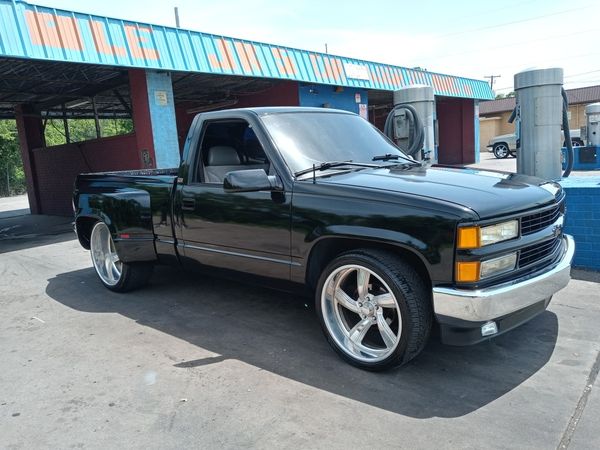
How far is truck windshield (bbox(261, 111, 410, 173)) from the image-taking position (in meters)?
3.88

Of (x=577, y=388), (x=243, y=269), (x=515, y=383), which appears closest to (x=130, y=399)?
(x=243, y=269)

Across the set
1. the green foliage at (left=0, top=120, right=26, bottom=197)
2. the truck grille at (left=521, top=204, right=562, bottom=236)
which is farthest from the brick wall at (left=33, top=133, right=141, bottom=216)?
the green foliage at (left=0, top=120, right=26, bottom=197)

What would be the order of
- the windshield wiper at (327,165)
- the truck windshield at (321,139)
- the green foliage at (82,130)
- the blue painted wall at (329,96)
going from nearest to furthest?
1. the windshield wiper at (327,165)
2. the truck windshield at (321,139)
3. the blue painted wall at (329,96)
4. the green foliage at (82,130)

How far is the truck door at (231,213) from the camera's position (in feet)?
12.4

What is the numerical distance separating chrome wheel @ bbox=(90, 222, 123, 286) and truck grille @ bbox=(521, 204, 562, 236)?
14.3 ft

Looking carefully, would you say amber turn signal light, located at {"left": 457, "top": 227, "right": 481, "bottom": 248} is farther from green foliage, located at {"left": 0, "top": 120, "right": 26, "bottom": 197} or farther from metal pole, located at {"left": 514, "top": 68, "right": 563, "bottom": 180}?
green foliage, located at {"left": 0, "top": 120, "right": 26, "bottom": 197}

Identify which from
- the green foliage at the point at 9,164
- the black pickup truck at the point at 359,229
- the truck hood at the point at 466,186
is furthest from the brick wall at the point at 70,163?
the green foliage at the point at 9,164

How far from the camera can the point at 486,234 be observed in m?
2.92

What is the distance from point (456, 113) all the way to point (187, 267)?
21.9 meters

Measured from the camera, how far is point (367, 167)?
12.8 ft

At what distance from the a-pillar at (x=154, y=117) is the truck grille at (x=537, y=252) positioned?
8.54 meters

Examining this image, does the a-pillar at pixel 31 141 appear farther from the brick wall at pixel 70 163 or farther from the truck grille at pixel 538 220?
the truck grille at pixel 538 220

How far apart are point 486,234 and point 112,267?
438cm

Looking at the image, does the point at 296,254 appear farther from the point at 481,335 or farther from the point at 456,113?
the point at 456,113
